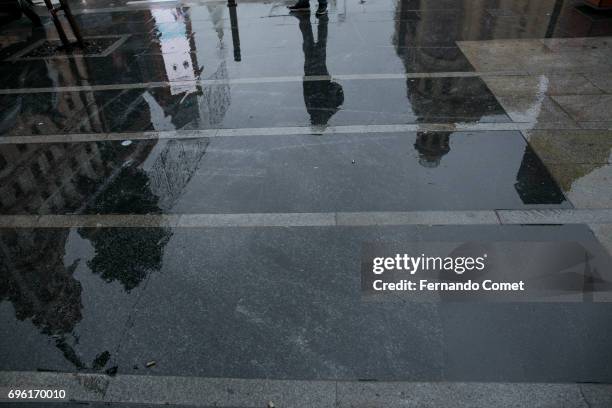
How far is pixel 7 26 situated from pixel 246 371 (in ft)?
49.2

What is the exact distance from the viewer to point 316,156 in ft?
20.6

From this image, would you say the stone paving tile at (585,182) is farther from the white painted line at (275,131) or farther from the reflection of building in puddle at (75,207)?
the reflection of building in puddle at (75,207)

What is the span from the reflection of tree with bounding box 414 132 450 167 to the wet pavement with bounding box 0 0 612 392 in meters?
0.03

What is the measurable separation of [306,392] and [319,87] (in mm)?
6108

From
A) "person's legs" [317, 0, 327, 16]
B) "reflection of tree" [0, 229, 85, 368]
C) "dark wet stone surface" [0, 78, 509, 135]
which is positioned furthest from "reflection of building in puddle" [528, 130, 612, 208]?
"person's legs" [317, 0, 327, 16]

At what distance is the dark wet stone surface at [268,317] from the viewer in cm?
361

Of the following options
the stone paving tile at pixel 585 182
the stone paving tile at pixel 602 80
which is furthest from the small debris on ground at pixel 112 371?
the stone paving tile at pixel 602 80

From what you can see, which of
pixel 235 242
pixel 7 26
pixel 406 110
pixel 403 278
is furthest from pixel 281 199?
pixel 7 26

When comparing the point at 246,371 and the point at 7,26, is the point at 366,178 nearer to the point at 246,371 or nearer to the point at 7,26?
the point at 246,371

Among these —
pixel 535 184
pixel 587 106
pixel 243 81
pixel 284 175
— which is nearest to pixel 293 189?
pixel 284 175

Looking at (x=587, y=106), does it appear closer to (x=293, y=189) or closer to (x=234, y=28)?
(x=293, y=189)

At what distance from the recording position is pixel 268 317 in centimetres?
405

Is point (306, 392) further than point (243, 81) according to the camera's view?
No

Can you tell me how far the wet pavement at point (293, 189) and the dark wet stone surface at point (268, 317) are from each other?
2 centimetres
